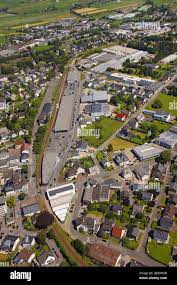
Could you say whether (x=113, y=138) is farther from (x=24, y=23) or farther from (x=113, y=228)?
(x=24, y=23)

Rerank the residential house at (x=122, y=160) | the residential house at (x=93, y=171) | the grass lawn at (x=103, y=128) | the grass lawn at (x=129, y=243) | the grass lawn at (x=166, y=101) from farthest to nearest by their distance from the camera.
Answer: the grass lawn at (x=166, y=101) → the grass lawn at (x=103, y=128) → the residential house at (x=122, y=160) → the residential house at (x=93, y=171) → the grass lawn at (x=129, y=243)

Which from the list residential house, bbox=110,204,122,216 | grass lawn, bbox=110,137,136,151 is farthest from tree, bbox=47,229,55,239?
grass lawn, bbox=110,137,136,151

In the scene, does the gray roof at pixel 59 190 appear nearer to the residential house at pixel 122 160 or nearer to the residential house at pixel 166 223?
the residential house at pixel 122 160

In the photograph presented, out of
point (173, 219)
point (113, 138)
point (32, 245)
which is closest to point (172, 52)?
point (113, 138)

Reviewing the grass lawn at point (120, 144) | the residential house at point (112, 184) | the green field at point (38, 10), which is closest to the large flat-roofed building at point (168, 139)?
the grass lawn at point (120, 144)

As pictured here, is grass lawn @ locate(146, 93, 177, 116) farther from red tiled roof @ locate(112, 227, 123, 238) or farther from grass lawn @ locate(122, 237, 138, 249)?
grass lawn @ locate(122, 237, 138, 249)

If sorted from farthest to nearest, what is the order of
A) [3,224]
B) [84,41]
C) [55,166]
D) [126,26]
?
[126,26] → [84,41] → [55,166] → [3,224]
